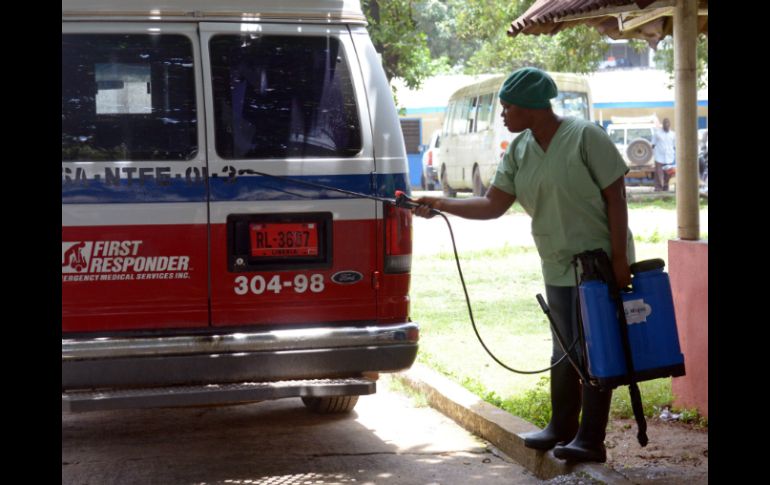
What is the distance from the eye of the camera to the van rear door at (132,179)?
5.29 metres

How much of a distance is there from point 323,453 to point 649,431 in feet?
5.80

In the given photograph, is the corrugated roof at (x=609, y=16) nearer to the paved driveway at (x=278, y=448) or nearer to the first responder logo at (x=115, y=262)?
the paved driveway at (x=278, y=448)

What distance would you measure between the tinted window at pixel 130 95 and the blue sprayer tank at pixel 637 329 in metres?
2.08

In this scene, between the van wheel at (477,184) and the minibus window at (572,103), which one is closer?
the van wheel at (477,184)

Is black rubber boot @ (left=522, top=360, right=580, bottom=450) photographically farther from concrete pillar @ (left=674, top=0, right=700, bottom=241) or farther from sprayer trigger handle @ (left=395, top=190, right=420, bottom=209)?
concrete pillar @ (left=674, top=0, right=700, bottom=241)

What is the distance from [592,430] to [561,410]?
0.26m

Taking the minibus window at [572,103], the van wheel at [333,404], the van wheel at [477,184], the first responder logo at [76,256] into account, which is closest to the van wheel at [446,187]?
the van wheel at [477,184]

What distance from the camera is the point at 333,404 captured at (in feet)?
22.4

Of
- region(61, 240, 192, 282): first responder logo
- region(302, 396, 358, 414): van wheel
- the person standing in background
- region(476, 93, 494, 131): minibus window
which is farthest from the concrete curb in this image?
the person standing in background

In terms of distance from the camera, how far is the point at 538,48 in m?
38.8

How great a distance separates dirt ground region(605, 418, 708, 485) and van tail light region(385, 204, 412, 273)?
1415 millimetres
